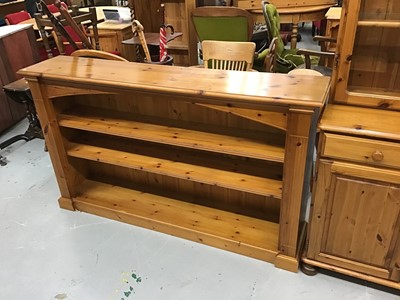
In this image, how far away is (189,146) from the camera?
190 centimetres

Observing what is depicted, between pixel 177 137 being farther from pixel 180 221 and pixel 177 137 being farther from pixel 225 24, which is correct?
pixel 225 24

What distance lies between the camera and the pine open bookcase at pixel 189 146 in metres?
1.67

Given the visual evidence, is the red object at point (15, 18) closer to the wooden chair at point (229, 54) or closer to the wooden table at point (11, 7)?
the wooden table at point (11, 7)

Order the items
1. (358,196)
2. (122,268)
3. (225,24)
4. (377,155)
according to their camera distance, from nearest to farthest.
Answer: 1. (377,155)
2. (358,196)
3. (122,268)
4. (225,24)

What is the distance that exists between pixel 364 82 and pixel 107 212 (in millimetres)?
1782

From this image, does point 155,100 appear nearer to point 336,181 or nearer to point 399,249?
point 336,181

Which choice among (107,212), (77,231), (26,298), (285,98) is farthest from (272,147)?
(26,298)

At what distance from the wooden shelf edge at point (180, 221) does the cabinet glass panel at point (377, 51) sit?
38.8 inches

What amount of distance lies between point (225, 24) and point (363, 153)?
2.23 m

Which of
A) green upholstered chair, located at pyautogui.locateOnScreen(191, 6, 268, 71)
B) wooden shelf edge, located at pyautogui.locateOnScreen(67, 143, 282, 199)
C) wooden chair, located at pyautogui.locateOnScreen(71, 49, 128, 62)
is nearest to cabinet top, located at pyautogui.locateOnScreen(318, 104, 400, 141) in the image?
wooden shelf edge, located at pyautogui.locateOnScreen(67, 143, 282, 199)

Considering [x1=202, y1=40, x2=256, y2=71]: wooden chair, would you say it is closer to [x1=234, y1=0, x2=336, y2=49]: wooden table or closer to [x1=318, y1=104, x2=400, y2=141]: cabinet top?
[x1=318, y1=104, x2=400, y2=141]: cabinet top

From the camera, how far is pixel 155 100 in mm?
2205

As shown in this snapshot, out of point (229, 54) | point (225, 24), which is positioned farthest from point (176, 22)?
point (229, 54)

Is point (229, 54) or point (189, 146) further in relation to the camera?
point (229, 54)
